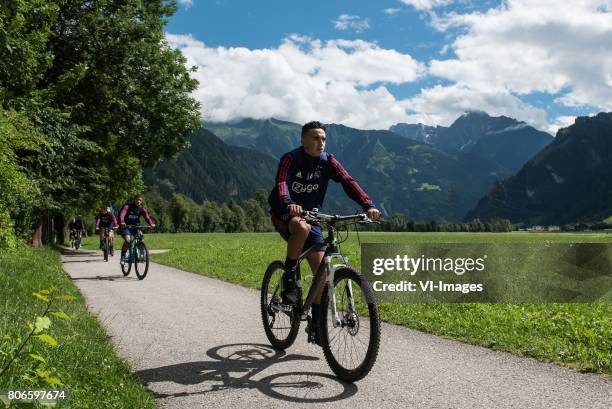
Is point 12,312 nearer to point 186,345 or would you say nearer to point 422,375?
point 186,345

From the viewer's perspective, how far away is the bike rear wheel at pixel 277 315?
6.84 m

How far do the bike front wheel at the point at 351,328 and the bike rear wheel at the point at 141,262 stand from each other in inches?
439

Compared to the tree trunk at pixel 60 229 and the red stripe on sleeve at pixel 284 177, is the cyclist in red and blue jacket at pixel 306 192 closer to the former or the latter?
the red stripe on sleeve at pixel 284 177

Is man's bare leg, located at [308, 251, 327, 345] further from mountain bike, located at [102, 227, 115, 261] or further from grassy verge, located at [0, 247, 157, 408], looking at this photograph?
mountain bike, located at [102, 227, 115, 261]

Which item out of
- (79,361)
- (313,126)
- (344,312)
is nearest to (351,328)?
(344,312)

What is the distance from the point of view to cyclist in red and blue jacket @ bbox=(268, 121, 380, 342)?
20.2ft

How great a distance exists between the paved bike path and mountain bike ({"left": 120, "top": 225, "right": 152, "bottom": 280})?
22.2ft

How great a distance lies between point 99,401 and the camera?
14.6ft

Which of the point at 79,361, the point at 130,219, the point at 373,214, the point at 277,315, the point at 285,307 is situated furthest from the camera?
the point at 130,219

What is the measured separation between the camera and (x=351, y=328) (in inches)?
221

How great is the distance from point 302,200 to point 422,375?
8.28ft

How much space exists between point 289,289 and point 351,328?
4.40ft

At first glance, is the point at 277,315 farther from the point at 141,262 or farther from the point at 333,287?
the point at 141,262

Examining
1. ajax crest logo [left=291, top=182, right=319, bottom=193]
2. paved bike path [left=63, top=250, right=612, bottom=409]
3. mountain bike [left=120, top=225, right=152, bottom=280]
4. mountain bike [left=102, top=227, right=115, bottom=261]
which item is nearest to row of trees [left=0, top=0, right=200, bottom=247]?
mountain bike [left=102, top=227, right=115, bottom=261]
